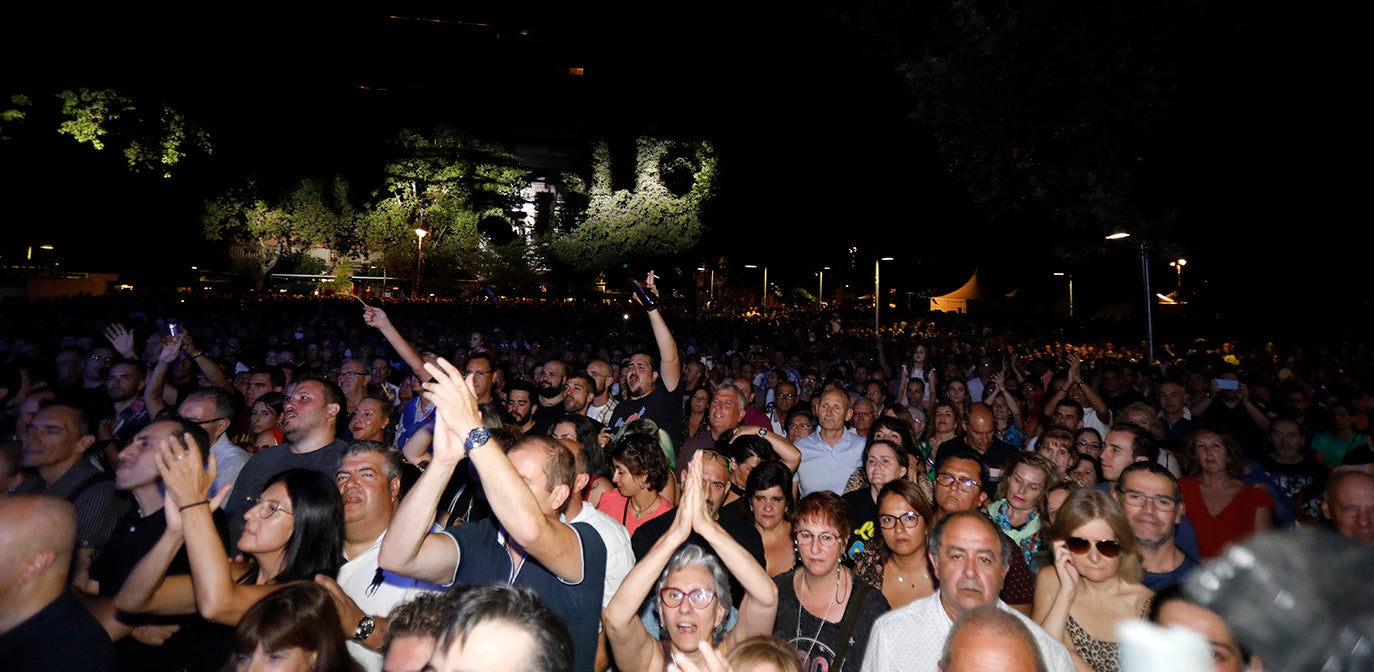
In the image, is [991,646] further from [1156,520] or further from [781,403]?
[781,403]

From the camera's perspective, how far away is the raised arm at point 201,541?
2.59m

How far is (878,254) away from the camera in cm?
1912

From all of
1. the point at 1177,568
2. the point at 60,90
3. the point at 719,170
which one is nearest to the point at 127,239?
the point at 60,90

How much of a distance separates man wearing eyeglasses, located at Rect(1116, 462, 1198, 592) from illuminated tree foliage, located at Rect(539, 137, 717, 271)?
3072 cm

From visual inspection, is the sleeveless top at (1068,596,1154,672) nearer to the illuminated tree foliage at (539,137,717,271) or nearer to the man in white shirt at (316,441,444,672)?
the man in white shirt at (316,441,444,672)

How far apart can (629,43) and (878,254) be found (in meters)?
28.1

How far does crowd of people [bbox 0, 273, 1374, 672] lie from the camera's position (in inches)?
93.5

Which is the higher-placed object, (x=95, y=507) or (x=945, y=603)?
(x=95, y=507)

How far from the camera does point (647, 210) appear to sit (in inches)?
1374

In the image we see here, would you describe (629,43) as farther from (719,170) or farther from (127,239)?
(127,239)

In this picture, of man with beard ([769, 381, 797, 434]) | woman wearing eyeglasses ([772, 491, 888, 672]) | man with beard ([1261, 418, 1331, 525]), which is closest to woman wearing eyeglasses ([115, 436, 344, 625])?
woman wearing eyeglasses ([772, 491, 888, 672])

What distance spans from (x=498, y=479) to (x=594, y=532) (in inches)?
27.1

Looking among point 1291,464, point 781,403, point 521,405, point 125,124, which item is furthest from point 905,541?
point 125,124

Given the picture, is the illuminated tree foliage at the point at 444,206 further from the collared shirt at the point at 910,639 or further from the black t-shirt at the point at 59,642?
the collared shirt at the point at 910,639
